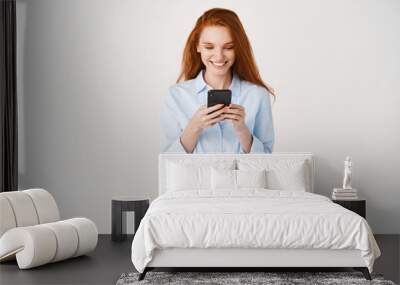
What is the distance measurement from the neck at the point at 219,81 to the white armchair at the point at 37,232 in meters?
2.11

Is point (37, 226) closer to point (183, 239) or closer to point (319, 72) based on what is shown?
point (183, 239)

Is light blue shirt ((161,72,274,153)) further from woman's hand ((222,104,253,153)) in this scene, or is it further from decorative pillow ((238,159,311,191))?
decorative pillow ((238,159,311,191))

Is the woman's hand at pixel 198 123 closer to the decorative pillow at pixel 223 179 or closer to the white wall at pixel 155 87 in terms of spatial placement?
the white wall at pixel 155 87

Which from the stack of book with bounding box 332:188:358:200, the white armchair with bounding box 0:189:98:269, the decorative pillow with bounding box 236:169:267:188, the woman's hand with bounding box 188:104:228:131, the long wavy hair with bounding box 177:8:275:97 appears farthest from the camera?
the long wavy hair with bounding box 177:8:275:97

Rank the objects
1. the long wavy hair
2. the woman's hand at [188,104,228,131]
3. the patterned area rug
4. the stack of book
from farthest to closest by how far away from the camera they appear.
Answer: the long wavy hair → the woman's hand at [188,104,228,131] → the stack of book → the patterned area rug

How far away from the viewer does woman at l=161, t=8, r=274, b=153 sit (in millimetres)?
7094

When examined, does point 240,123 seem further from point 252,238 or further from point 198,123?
point 252,238

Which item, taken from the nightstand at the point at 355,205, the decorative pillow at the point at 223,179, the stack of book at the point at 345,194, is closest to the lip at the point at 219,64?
the decorative pillow at the point at 223,179

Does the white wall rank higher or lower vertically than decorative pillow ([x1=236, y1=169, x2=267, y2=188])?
higher

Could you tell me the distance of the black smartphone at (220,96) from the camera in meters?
7.05

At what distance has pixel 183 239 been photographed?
491 cm

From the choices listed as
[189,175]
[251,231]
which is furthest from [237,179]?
[251,231]

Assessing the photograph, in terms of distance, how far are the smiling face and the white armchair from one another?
2.21 metres

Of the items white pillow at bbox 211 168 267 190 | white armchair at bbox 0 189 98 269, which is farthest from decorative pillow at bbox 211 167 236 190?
white armchair at bbox 0 189 98 269
